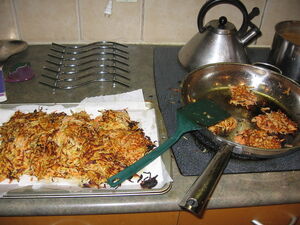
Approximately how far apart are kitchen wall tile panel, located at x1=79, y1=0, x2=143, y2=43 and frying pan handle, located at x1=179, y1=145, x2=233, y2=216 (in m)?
0.75

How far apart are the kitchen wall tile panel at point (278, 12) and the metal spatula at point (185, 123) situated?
637 mm

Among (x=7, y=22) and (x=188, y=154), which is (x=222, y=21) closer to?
(x=188, y=154)

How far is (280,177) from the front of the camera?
71 centimetres

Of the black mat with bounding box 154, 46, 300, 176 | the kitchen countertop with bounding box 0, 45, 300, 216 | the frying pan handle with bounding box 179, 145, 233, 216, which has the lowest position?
the kitchen countertop with bounding box 0, 45, 300, 216

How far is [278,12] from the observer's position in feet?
3.89

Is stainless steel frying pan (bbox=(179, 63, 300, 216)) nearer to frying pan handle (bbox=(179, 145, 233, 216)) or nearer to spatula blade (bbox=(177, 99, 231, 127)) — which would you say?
spatula blade (bbox=(177, 99, 231, 127))

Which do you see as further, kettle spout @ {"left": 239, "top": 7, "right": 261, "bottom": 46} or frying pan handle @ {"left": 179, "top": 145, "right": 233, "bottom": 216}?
kettle spout @ {"left": 239, "top": 7, "right": 261, "bottom": 46}

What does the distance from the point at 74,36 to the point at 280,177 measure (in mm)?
977

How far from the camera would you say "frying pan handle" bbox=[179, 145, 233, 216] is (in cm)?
52

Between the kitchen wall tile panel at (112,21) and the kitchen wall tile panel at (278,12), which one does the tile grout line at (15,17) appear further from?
the kitchen wall tile panel at (278,12)

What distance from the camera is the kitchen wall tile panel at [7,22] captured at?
3.50ft

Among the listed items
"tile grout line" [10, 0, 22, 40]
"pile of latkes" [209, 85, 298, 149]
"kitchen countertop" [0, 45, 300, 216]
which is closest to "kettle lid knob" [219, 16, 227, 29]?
"pile of latkes" [209, 85, 298, 149]

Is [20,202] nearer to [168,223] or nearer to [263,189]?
[168,223]

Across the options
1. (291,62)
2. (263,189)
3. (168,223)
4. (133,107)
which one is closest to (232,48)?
(291,62)
